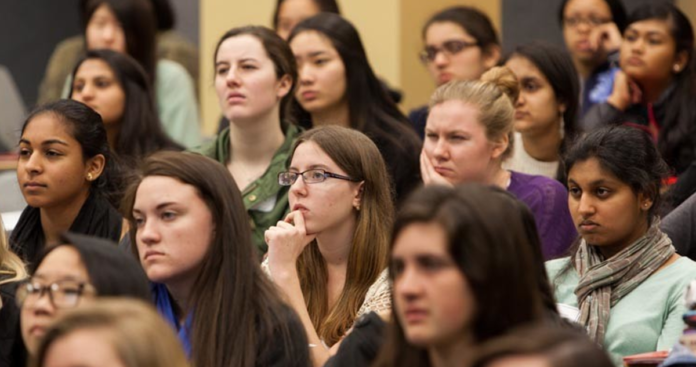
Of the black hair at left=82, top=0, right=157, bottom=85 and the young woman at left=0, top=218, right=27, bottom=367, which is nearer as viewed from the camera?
the young woman at left=0, top=218, right=27, bottom=367

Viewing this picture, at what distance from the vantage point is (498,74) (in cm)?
620

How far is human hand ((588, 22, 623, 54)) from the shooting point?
7.77 metres

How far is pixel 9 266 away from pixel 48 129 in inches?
36.0

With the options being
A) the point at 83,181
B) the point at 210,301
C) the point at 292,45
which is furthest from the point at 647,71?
the point at 210,301

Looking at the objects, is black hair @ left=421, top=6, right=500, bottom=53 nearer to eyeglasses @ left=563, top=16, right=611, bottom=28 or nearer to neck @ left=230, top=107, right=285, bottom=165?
eyeglasses @ left=563, top=16, right=611, bottom=28

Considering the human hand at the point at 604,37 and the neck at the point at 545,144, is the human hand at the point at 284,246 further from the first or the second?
the human hand at the point at 604,37

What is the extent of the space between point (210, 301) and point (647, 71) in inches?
137

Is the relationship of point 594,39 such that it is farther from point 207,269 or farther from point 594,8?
point 207,269

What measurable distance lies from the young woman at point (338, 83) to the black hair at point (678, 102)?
1.10 meters

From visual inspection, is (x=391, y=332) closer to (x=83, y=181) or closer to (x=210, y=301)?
(x=210, y=301)

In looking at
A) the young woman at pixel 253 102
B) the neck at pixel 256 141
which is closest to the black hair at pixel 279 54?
the young woman at pixel 253 102

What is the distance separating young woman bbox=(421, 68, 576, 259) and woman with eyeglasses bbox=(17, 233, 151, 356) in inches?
81.7

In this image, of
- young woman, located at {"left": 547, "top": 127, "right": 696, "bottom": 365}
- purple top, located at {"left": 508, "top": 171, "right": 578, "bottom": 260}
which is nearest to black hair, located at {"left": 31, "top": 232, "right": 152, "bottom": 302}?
young woman, located at {"left": 547, "top": 127, "right": 696, "bottom": 365}

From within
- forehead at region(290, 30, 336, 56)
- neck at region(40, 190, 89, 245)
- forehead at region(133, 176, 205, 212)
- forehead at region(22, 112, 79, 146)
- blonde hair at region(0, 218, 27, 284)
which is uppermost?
forehead at region(290, 30, 336, 56)
